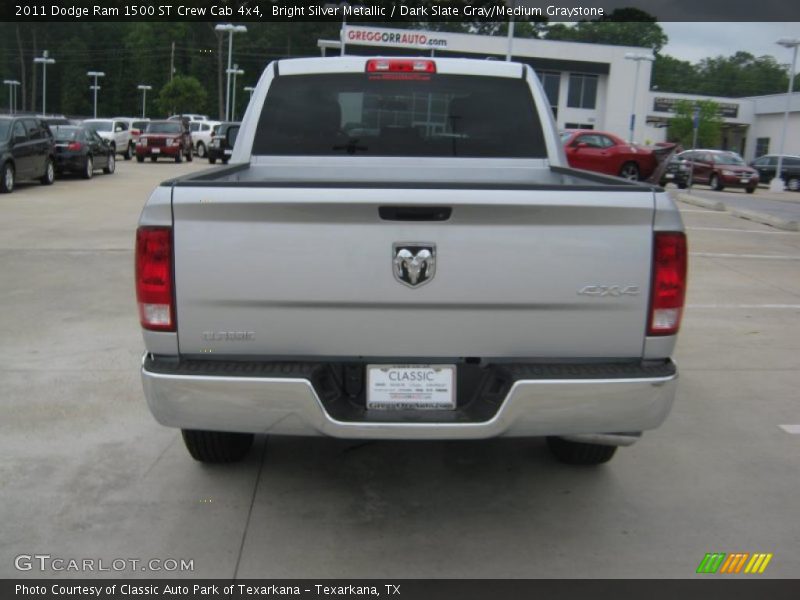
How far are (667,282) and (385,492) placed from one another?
1746 millimetres

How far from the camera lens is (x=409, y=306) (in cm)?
331

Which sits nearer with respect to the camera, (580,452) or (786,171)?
(580,452)

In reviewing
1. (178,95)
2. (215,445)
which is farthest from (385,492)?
(178,95)

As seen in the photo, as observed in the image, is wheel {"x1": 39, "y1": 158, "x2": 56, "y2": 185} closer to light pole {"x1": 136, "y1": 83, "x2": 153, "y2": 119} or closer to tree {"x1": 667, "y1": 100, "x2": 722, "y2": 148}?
tree {"x1": 667, "y1": 100, "x2": 722, "y2": 148}

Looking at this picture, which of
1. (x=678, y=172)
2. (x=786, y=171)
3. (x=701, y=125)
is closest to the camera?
(x=678, y=172)

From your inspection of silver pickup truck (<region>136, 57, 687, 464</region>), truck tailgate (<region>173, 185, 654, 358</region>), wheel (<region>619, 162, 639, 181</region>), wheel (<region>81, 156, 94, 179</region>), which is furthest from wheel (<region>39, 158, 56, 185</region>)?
truck tailgate (<region>173, 185, 654, 358</region>)

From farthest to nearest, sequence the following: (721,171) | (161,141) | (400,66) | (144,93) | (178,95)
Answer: (144,93), (178,95), (161,141), (721,171), (400,66)

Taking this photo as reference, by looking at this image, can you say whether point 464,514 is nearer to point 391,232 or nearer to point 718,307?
point 391,232

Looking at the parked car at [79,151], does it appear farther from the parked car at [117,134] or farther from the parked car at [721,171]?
the parked car at [721,171]

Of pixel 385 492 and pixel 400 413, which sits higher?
pixel 400 413

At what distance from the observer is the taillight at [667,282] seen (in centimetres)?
331

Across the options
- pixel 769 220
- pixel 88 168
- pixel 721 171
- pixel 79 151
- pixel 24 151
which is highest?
pixel 721 171

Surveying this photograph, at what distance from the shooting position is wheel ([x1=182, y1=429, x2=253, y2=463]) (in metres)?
→ 4.20

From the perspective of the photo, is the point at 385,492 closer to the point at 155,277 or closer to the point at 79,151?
the point at 155,277
